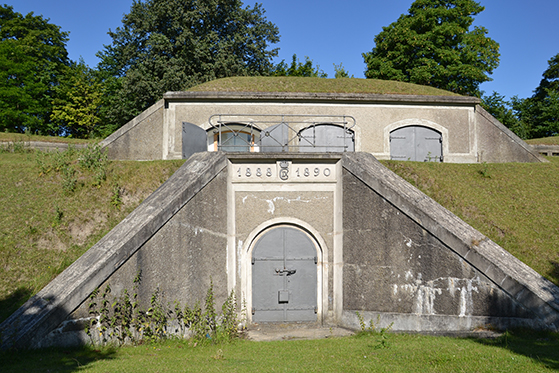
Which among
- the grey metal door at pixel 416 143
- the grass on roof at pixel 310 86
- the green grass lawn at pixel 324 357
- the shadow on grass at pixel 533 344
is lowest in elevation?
the green grass lawn at pixel 324 357

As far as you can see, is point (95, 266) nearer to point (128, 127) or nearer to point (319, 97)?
point (128, 127)

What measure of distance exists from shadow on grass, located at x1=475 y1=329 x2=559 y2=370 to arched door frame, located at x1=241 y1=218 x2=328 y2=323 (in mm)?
3577

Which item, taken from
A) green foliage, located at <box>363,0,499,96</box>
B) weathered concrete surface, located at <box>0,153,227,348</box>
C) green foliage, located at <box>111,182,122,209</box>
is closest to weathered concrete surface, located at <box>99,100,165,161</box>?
green foliage, located at <box>111,182,122,209</box>

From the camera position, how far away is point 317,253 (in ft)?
31.0

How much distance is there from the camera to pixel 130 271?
700 cm

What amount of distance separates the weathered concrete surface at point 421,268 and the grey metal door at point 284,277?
98 cm

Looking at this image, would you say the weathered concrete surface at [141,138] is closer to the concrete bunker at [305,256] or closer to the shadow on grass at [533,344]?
the concrete bunker at [305,256]

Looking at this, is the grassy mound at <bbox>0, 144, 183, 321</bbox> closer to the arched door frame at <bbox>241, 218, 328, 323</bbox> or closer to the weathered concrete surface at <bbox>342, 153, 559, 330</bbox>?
the arched door frame at <bbox>241, 218, 328, 323</bbox>

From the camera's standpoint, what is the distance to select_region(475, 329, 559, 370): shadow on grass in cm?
577

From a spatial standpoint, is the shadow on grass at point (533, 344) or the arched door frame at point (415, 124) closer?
the shadow on grass at point (533, 344)

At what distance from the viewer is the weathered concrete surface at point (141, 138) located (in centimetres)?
1586

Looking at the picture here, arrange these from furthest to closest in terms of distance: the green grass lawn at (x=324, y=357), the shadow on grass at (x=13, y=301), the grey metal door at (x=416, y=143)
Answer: the grey metal door at (x=416, y=143) < the shadow on grass at (x=13, y=301) < the green grass lawn at (x=324, y=357)

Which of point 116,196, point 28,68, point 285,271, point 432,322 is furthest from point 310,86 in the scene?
point 28,68

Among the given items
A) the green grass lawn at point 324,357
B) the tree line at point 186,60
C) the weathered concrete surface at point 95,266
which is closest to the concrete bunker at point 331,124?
the weathered concrete surface at point 95,266
